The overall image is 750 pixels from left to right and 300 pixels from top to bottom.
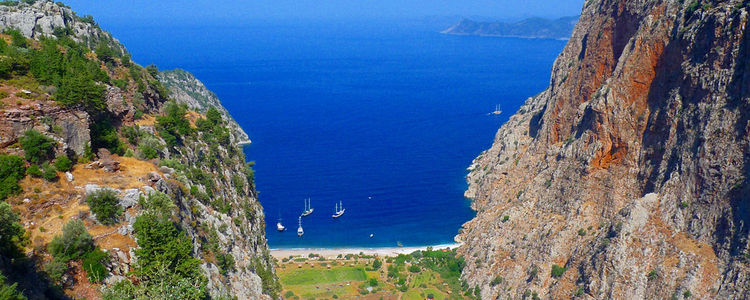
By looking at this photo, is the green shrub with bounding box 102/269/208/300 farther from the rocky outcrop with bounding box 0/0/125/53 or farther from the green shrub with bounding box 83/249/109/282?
the rocky outcrop with bounding box 0/0/125/53

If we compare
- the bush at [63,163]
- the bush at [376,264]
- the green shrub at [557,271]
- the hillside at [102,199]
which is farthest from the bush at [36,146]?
the bush at [376,264]

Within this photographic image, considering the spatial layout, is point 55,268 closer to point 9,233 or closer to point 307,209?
point 9,233

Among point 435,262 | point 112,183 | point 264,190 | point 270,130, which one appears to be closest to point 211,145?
point 112,183

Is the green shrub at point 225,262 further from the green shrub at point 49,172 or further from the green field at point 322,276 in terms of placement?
the green field at point 322,276

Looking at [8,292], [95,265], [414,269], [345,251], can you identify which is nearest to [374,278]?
[414,269]

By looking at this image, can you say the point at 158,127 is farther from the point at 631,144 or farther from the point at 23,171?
the point at 631,144

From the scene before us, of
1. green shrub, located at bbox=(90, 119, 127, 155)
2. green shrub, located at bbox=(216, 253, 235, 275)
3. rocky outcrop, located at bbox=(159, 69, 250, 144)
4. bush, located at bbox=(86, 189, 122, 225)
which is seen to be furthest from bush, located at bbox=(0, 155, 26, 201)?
rocky outcrop, located at bbox=(159, 69, 250, 144)
